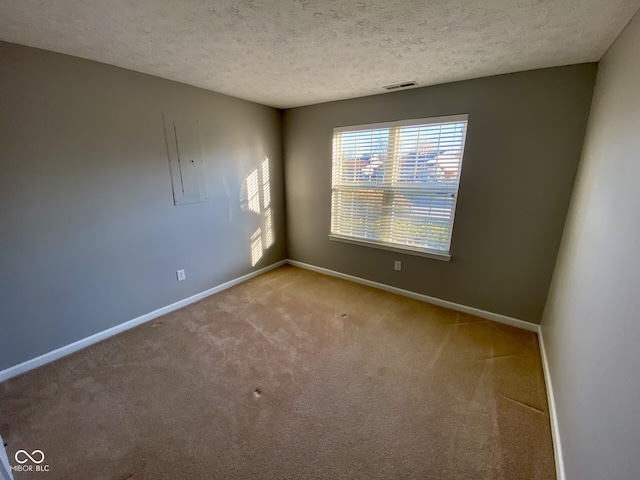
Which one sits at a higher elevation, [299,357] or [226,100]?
[226,100]

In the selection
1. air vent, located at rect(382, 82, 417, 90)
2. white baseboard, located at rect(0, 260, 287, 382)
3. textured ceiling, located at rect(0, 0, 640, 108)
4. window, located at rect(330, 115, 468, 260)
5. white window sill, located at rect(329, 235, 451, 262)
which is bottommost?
white baseboard, located at rect(0, 260, 287, 382)

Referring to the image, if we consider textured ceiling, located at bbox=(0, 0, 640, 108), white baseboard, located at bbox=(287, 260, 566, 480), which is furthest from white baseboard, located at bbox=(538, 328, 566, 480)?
textured ceiling, located at bbox=(0, 0, 640, 108)

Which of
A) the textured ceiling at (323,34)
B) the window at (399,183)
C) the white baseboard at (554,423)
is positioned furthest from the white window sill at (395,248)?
the textured ceiling at (323,34)

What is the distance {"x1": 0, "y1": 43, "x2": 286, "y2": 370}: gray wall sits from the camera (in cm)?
180

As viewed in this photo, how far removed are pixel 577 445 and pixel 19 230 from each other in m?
3.45

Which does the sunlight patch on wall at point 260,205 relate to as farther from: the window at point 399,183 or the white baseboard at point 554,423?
the white baseboard at point 554,423

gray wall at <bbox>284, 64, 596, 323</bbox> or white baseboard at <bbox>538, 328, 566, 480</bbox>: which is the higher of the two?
gray wall at <bbox>284, 64, 596, 323</bbox>

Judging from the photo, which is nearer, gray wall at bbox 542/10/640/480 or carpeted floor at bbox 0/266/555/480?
gray wall at bbox 542/10/640/480

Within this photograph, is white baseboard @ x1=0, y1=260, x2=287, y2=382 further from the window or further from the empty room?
the window

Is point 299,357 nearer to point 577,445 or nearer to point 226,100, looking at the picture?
point 577,445

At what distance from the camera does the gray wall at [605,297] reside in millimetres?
909

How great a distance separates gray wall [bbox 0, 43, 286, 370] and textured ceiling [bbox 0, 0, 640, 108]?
25cm

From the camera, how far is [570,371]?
145 cm

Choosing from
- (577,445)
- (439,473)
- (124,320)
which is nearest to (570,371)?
(577,445)
